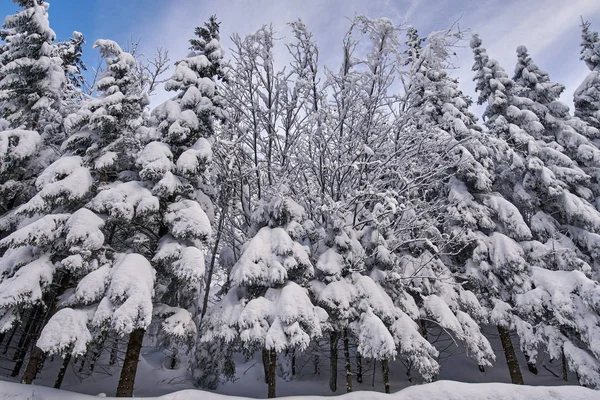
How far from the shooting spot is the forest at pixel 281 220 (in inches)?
357

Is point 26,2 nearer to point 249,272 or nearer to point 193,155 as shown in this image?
point 193,155

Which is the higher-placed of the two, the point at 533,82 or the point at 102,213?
the point at 533,82

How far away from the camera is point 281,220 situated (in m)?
10.7

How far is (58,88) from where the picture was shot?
46.0ft

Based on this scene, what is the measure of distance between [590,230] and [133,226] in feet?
61.5

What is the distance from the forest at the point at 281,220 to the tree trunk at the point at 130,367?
0.17 feet

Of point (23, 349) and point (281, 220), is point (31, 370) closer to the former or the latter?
point (23, 349)

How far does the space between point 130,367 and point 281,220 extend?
5.99m

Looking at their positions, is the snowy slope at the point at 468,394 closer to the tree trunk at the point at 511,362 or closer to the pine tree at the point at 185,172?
the pine tree at the point at 185,172

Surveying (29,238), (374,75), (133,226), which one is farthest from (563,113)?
(29,238)

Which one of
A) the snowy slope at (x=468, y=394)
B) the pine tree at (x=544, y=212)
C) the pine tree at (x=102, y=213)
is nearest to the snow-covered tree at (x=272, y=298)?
the snowy slope at (x=468, y=394)

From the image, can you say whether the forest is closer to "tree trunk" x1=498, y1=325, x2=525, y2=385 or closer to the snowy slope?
"tree trunk" x1=498, y1=325, x2=525, y2=385

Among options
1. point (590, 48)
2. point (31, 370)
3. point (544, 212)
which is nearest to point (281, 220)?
point (31, 370)

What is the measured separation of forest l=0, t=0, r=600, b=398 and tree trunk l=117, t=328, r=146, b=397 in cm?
5
